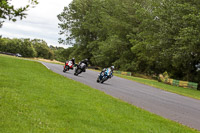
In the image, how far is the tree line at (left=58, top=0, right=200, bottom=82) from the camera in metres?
33.3

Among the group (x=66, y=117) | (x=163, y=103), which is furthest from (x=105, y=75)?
(x=66, y=117)

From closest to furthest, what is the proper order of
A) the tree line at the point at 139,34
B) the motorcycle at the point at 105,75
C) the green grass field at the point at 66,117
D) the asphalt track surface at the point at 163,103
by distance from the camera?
the green grass field at the point at 66,117 → the asphalt track surface at the point at 163,103 → the motorcycle at the point at 105,75 → the tree line at the point at 139,34

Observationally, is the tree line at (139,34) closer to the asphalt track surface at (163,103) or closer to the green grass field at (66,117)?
the asphalt track surface at (163,103)

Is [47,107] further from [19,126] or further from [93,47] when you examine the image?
[93,47]

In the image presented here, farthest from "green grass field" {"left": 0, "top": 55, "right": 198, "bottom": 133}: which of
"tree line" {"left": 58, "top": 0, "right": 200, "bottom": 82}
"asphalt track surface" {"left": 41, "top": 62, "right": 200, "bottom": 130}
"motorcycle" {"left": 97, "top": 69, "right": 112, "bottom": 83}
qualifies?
"tree line" {"left": 58, "top": 0, "right": 200, "bottom": 82}

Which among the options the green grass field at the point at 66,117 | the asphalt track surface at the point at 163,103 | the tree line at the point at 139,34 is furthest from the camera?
the tree line at the point at 139,34

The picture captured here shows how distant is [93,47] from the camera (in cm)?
6938

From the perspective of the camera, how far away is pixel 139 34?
4775 centimetres

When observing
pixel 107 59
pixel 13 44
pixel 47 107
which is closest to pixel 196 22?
pixel 47 107

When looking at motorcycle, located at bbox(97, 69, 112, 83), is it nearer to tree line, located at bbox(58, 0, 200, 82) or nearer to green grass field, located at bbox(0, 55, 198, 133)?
green grass field, located at bbox(0, 55, 198, 133)

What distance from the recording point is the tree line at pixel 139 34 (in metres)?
33.3

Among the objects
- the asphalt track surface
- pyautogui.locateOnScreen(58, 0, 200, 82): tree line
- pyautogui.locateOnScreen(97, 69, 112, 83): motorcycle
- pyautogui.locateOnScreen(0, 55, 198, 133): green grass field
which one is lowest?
the asphalt track surface

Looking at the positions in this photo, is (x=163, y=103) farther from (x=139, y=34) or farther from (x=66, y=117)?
(x=139, y=34)

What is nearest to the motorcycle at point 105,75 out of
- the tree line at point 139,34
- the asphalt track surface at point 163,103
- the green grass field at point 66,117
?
the asphalt track surface at point 163,103
